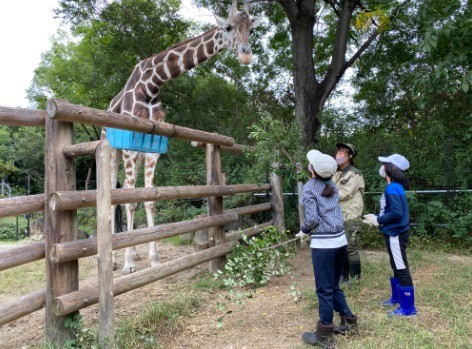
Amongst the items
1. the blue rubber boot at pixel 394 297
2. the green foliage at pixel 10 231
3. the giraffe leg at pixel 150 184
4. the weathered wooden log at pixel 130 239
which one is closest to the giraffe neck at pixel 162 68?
the giraffe leg at pixel 150 184

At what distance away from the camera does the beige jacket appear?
14.9 feet

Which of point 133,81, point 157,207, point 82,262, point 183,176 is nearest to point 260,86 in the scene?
point 183,176

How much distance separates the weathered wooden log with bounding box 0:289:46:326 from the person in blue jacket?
2.83 meters

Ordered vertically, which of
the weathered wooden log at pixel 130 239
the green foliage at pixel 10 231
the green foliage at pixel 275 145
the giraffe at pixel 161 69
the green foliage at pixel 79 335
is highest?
the giraffe at pixel 161 69

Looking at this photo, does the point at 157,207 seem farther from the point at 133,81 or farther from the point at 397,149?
the point at 397,149

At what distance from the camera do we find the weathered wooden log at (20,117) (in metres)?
2.77

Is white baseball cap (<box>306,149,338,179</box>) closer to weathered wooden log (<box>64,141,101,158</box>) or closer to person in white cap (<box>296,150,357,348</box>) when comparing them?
person in white cap (<box>296,150,357,348</box>)

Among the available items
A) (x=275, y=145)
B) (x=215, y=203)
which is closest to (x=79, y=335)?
(x=215, y=203)

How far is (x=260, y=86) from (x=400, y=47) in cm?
384

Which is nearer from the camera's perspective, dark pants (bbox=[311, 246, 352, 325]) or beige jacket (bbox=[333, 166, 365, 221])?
dark pants (bbox=[311, 246, 352, 325])

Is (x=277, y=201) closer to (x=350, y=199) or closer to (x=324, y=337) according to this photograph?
(x=350, y=199)

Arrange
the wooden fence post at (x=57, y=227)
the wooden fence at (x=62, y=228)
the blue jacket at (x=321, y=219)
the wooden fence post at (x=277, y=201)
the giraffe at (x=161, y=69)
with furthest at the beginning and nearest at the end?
the wooden fence post at (x=277, y=201) → the giraffe at (x=161, y=69) → the blue jacket at (x=321, y=219) → the wooden fence post at (x=57, y=227) → the wooden fence at (x=62, y=228)

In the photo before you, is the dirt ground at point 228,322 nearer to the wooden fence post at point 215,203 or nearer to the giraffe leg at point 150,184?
the wooden fence post at point 215,203

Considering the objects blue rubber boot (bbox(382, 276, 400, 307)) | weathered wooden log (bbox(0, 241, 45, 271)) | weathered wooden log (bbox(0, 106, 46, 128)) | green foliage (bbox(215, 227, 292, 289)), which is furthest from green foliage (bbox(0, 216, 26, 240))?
blue rubber boot (bbox(382, 276, 400, 307))
